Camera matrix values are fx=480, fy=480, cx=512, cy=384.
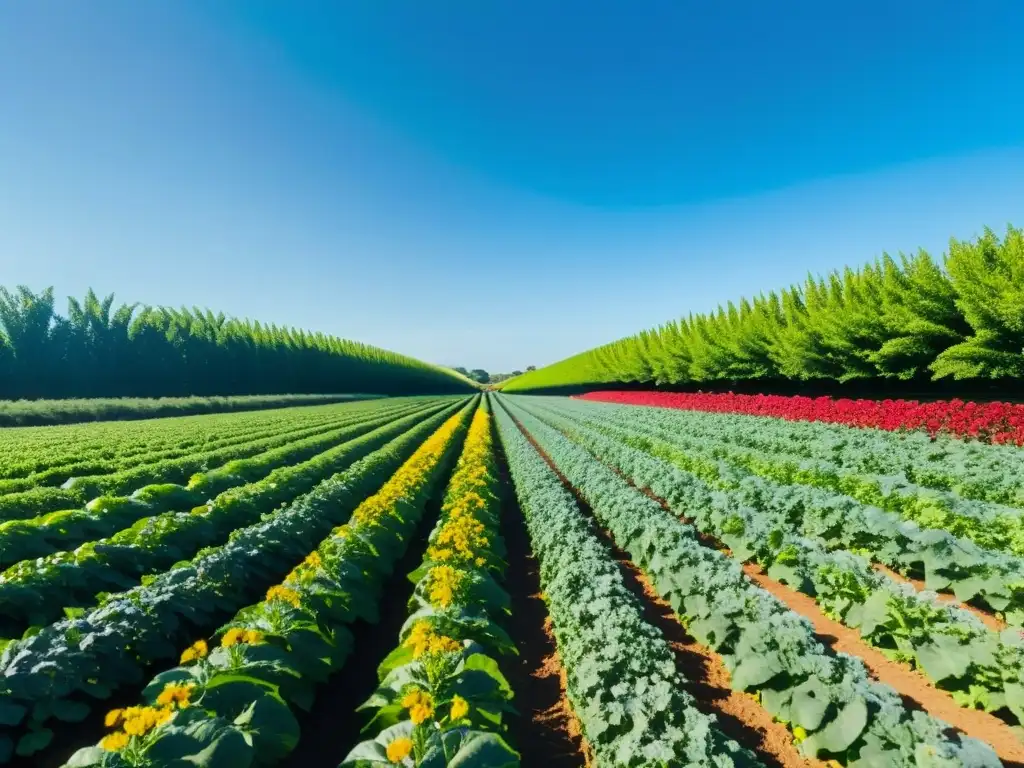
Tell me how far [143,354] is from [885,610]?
53.6 meters

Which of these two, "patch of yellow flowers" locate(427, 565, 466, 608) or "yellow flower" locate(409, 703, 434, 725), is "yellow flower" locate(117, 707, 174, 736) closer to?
"yellow flower" locate(409, 703, 434, 725)

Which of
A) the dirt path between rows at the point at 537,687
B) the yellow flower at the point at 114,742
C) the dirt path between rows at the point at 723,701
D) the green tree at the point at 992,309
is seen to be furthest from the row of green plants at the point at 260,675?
the green tree at the point at 992,309

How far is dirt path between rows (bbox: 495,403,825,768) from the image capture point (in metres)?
3.66

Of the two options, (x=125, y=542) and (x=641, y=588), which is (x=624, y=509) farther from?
(x=125, y=542)

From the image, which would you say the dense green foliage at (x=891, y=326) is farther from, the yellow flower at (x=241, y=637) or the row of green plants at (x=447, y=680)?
the yellow flower at (x=241, y=637)

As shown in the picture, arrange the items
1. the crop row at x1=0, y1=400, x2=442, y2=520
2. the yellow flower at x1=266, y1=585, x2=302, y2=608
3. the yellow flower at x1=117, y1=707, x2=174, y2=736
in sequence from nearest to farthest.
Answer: the yellow flower at x1=117, y1=707, x2=174, y2=736 → the yellow flower at x1=266, y1=585, x2=302, y2=608 → the crop row at x1=0, y1=400, x2=442, y2=520

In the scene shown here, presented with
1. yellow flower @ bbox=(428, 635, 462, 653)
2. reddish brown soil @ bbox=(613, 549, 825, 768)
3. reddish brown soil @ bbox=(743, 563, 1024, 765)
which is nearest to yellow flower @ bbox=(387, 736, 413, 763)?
yellow flower @ bbox=(428, 635, 462, 653)

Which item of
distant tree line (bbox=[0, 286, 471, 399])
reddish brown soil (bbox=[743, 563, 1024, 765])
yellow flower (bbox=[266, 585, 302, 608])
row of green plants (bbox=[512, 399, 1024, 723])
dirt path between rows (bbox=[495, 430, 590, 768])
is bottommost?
dirt path between rows (bbox=[495, 430, 590, 768])

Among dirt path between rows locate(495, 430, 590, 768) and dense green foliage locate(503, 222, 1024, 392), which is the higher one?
dense green foliage locate(503, 222, 1024, 392)

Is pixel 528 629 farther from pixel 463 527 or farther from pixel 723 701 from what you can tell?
pixel 723 701

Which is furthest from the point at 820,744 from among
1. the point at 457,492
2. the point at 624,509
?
the point at 457,492

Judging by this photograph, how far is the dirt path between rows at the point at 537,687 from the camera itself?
392 centimetres

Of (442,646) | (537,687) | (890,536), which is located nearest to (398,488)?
(537,687)

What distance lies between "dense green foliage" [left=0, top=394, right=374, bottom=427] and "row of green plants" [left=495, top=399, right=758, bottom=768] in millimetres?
32272
